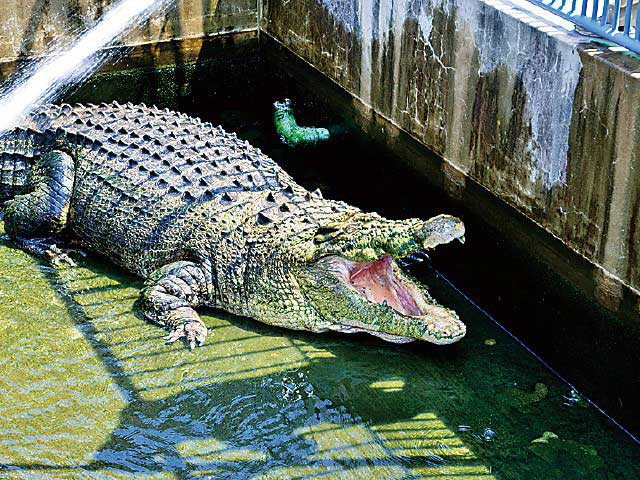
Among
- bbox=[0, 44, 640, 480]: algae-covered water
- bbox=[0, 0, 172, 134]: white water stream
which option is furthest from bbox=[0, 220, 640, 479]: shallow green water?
bbox=[0, 0, 172, 134]: white water stream

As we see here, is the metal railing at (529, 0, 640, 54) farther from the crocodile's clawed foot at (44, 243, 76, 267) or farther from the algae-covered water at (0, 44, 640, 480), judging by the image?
the crocodile's clawed foot at (44, 243, 76, 267)

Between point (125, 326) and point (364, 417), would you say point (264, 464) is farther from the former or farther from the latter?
point (125, 326)

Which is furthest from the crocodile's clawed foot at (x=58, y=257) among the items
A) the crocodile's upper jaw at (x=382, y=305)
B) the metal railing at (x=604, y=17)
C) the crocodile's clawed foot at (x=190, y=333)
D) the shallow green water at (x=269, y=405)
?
the metal railing at (x=604, y=17)

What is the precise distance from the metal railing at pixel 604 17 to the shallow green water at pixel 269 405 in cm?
208

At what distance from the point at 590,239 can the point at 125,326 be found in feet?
10.0

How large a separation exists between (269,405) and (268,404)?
14 millimetres

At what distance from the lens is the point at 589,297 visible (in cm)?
525

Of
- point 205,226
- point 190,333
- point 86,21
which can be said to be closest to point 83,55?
point 86,21

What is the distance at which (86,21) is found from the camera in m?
9.21

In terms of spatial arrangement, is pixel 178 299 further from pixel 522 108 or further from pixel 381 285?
pixel 522 108

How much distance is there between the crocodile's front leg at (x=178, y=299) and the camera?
233 inches

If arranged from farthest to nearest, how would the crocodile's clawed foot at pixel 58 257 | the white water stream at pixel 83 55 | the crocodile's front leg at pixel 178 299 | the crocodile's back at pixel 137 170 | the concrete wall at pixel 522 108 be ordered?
the white water stream at pixel 83 55
the crocodile's clawed foot at pixel 58 257
the crocodile's back at pixel 137 170
the crocodile's front leg at pixel 178 299
the concrete wall at pixel 522 108

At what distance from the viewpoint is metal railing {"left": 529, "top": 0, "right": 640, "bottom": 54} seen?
5148 millimetres

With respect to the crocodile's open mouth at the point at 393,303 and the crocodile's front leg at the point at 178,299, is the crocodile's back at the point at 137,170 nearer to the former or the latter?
the crocodile's front leg at the point at 178,299
